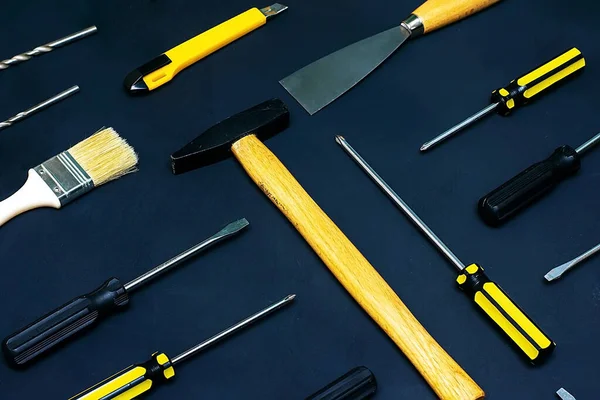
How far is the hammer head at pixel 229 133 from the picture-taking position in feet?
5.57

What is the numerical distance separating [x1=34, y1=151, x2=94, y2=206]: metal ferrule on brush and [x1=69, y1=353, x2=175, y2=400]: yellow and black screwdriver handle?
0.40m

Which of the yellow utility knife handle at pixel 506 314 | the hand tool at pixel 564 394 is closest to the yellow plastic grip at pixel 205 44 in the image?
the yellow utility knife handle at pixel 506 314

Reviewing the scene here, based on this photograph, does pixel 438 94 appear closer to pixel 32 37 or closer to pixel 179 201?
pixel 179 201

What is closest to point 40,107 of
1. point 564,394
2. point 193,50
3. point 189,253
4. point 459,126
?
point 193,50

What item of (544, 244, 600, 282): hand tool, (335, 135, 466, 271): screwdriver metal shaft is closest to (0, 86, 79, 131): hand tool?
(335, 135, 466, 271): screwdriver metal shaft

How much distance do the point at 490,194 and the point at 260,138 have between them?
0.49m

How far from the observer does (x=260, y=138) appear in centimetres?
176

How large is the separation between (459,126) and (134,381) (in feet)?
2.84

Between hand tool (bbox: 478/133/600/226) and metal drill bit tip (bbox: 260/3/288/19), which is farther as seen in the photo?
metal drill bit tip (bbox: 260/3/288/19)

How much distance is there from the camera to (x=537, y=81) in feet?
5.97

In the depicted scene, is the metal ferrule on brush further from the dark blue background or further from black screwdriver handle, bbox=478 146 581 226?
black screwdriver handle, bbox=478 146 581 226

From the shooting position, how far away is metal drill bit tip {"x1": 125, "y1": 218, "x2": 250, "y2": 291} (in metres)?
1.54

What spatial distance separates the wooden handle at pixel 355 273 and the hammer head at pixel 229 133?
0.02m

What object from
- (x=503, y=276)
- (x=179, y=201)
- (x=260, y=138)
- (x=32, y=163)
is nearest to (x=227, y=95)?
(x=260, y=138)
